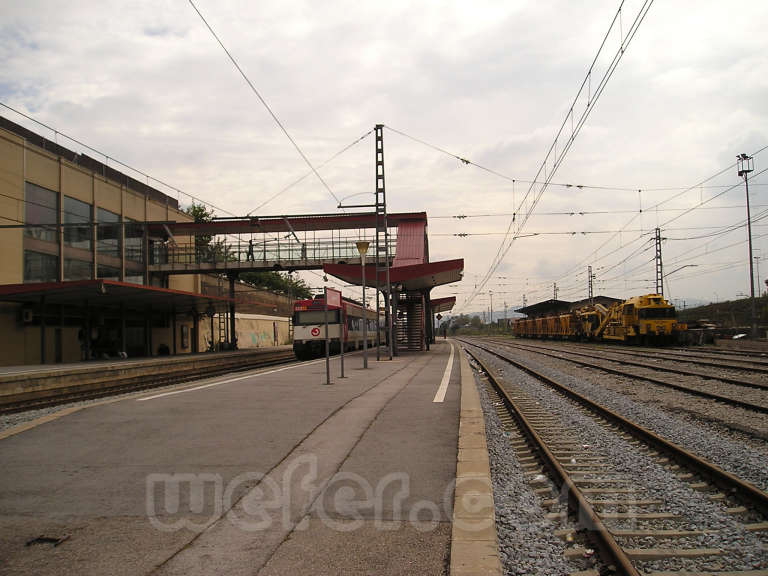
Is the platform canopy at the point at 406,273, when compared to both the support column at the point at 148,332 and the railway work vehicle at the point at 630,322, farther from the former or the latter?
the railway work vehicle at the point at 630,322

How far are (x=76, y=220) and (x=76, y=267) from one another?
238 cm

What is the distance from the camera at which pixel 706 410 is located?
10.7 meters

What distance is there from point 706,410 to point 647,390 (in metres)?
3.38

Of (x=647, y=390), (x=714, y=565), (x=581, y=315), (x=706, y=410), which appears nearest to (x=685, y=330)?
(x=581, y=315)

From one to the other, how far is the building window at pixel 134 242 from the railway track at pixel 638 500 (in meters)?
32.6

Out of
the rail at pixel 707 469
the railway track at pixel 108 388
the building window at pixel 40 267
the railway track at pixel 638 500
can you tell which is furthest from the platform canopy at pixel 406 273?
the railway track at pixel 638 500

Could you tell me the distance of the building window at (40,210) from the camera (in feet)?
92.1

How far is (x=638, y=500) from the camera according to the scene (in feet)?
18.0

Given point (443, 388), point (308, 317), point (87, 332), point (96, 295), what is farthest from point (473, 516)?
point (308, 317)

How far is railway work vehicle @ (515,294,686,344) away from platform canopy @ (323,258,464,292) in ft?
37.2

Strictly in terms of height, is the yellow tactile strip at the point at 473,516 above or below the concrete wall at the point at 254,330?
below

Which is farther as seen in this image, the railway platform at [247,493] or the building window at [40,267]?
the building window at [40,267]

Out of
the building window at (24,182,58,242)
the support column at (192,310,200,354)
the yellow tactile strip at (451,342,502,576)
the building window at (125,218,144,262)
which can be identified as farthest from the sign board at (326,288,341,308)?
the building window at (125,218,144,262)

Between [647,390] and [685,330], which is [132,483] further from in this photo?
[685,330]
